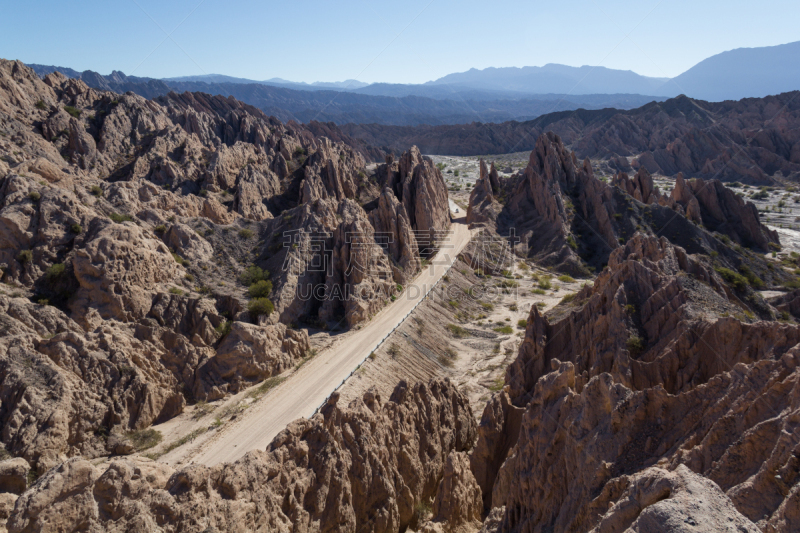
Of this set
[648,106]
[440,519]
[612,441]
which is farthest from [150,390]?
[648,106]

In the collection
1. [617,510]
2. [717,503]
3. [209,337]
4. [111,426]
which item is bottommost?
[111,426]

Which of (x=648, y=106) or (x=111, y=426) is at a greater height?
(x=648, y=106)

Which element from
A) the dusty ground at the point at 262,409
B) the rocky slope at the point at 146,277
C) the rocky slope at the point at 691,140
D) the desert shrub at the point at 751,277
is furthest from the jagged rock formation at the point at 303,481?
the rocky slope at the point at 691,140

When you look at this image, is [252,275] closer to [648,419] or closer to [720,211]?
[648,419]

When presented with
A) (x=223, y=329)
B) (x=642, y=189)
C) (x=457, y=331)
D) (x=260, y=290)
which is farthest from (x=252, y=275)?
(x=642, y=189)

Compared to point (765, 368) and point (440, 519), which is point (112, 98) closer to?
point (440, 519)

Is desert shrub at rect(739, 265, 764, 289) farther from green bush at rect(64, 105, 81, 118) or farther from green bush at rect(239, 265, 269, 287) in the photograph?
green bush at rect(64, 105, 81, 118)

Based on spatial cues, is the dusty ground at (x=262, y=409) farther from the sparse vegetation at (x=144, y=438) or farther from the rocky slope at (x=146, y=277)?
the rocky slope at (x=146, y=277)

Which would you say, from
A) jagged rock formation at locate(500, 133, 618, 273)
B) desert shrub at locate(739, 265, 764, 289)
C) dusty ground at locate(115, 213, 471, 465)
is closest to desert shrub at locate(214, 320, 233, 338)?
dusty ground at locate(115, 213, 471, 465)
